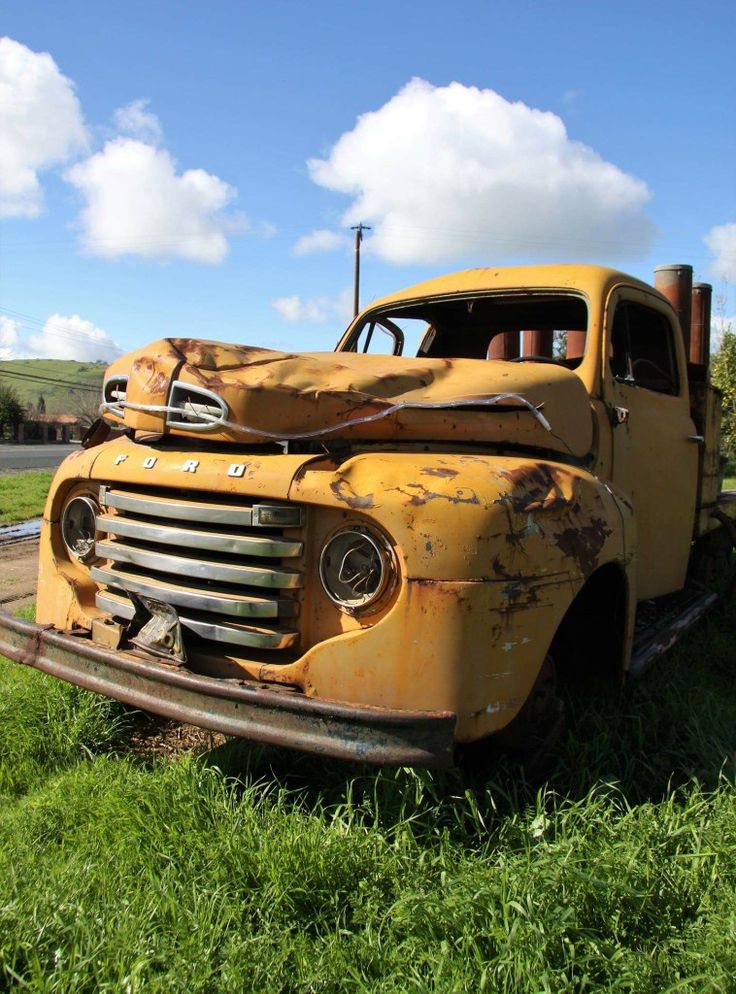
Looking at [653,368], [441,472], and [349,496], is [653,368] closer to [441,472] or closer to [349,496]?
[441,472]

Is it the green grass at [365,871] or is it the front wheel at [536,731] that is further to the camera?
the front wheel at [536,731]

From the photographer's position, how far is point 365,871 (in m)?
2.17

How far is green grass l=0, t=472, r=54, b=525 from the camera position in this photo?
32.4ft

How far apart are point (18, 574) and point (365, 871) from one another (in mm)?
4989

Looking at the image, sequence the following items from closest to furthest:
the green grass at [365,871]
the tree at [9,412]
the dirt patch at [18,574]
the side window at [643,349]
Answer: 1. the green grass at [365,871]
2. the side window at [643,349]
3. the dirt patch at [18,574]
4. the tree at [9,412]

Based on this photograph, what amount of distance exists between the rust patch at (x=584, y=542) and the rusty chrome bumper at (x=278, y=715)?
2.07 ft

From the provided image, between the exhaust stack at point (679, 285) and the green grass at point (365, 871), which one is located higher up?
the exhaust stack at point (679, 285)

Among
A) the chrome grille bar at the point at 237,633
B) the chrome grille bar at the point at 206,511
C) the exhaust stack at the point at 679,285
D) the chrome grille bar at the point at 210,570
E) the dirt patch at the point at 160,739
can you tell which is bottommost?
the dirt patch at the point at 160,739

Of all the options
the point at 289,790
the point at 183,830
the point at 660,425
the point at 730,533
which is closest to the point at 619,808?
the point at 289,790

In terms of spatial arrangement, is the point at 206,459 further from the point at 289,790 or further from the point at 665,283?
the point at 665,283

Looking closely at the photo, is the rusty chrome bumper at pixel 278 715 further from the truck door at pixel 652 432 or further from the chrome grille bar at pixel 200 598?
the truck door at pixel 652 432

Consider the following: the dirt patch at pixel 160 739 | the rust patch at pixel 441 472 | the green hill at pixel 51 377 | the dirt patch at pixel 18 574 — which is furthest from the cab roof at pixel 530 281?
the green hill at pixel 51 377

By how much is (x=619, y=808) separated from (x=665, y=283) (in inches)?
169

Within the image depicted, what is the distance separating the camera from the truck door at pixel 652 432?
355 centimetres
